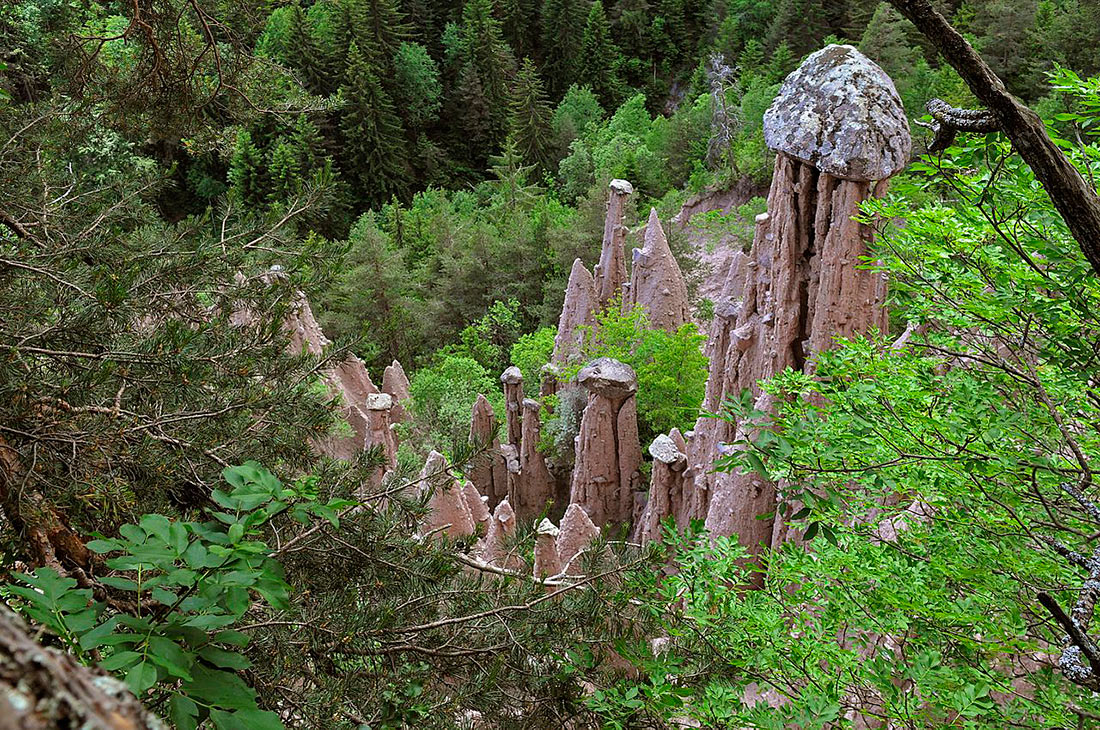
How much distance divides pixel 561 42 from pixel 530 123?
300 inches

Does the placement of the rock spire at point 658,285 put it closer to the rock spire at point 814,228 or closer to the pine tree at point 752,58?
the rock spire at point 814,228

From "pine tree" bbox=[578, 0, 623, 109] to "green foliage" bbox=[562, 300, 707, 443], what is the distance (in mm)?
26829

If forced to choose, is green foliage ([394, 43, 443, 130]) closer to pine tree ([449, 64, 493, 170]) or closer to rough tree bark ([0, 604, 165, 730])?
pine tree ([449, 64, 493, 170])

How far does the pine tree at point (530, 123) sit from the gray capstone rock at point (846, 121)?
25.6m

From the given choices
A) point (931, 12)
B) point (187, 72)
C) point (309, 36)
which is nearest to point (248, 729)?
point (931, 12)

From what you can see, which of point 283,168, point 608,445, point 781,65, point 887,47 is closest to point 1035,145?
point 608,445

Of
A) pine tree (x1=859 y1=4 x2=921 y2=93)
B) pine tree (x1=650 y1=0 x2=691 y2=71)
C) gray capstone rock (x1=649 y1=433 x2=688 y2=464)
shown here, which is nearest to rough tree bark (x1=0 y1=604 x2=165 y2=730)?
gray capstone rock (x1=649 y1=433 x2=688 y2=464)

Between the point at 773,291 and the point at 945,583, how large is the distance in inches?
230

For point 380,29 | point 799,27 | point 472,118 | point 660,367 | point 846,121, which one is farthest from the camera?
point 472,118

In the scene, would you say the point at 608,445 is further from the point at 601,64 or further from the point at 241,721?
the point at 601,64

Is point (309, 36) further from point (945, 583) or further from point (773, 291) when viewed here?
point (945, 583)

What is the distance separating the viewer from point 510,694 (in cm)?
303

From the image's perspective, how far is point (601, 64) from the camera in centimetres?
3788

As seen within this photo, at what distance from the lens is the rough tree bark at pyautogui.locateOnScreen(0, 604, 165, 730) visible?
0.52m
